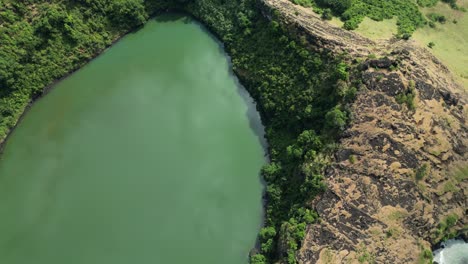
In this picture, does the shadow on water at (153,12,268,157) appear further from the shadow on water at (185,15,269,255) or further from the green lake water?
the green lake water

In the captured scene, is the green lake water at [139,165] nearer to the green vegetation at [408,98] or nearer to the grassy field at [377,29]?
the green vegetation at [408,98]

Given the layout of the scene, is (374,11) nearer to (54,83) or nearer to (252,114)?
(252,114)

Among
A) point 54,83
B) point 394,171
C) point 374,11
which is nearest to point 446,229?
point 394,171

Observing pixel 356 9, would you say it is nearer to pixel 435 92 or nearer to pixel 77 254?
pixel 435 92

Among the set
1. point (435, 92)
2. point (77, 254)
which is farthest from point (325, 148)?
point (77, 254)

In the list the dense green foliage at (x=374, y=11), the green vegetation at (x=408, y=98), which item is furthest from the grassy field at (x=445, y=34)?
the green vegetation at (x=408, y=98)

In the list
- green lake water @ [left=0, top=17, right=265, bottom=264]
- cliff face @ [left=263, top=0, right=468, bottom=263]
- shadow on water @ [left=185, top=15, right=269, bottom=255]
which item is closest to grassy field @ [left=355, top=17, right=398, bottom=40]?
cliff face @ [left=263, top=0, right=468, bottom=263]

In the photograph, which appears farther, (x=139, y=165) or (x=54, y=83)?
(x=54, y=83)
